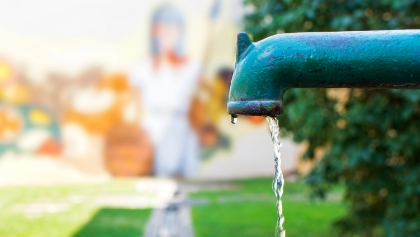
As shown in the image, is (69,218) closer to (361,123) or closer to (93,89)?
(361,123)

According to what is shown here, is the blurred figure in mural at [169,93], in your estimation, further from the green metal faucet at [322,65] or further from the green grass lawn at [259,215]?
the green metal faucet at [322,65]

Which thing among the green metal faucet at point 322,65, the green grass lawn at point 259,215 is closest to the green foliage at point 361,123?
the green grass lawn at point 259,215

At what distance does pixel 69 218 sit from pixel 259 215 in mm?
2275

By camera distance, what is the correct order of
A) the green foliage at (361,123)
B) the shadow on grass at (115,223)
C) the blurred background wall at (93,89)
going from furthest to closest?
the blurred background wall at (93,89) < the shadow on grass at (115,223) < the green foliage at (361,123)

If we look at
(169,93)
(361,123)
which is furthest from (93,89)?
(361,123)

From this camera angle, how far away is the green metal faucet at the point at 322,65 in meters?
1.13

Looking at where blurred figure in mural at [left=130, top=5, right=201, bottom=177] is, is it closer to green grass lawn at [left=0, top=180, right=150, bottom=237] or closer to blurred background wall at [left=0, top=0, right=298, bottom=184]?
blurred background wall at [left=0, top=0, right=298, bottom=184]

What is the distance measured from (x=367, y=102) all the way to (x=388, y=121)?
10.4 inches

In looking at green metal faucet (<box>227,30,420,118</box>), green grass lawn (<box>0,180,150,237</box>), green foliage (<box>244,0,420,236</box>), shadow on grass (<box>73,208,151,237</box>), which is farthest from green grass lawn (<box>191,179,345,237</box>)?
green metal faucet (<box>227,30,420,118</box>)

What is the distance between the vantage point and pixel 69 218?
6.69 meters

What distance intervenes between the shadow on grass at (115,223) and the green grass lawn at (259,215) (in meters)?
0.63

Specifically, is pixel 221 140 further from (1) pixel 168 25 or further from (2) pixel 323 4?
(2) pixel 323 4

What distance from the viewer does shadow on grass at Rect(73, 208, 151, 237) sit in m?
5.85

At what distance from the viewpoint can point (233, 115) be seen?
4.08 ft
